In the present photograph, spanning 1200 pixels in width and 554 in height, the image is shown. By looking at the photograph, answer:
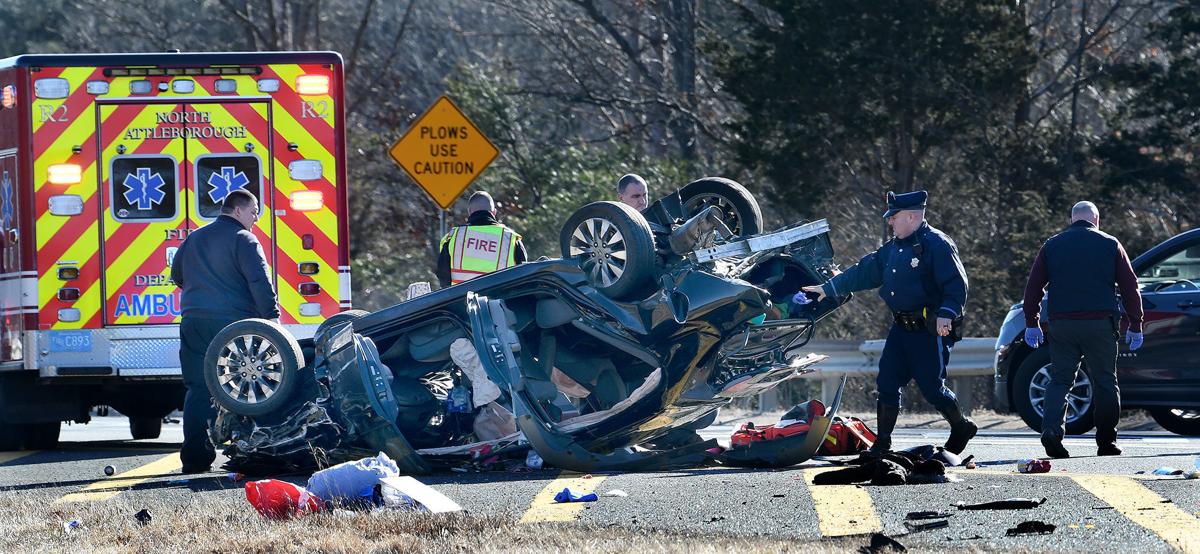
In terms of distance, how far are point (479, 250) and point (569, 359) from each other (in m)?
2.80

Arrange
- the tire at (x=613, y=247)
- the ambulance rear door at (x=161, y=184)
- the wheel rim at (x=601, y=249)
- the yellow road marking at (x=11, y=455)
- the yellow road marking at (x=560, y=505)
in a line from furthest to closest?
the ambulance rear door at (x=161, y=184) → the yellow road marking at (x=11, y=455) → the wheel rim at (x=601, y=249) → the tire at (x=613, y=247) → the yellow road marking at (x=560, y=505)

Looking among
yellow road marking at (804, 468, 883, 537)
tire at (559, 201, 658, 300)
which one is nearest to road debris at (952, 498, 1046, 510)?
yellow road marking at (804, 468, 883, 537)

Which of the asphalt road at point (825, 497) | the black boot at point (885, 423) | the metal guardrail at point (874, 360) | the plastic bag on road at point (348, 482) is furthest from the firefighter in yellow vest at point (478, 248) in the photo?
the metal guardrail at point (874, 360)

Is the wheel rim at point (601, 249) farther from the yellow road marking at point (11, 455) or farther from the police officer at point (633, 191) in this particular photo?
the yellow road marking at point (11, 455)

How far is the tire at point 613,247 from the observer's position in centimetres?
919

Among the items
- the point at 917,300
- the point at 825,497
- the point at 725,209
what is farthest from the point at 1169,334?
the point at 825,497

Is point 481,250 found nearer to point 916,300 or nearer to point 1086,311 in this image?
point 916,300

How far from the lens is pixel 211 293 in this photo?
1066cm

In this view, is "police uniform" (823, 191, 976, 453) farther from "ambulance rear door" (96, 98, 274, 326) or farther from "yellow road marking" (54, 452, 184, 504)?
"ambulance rear door" (96, 98, 274, 326)

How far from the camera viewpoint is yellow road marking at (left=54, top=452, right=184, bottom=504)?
30.2 feet

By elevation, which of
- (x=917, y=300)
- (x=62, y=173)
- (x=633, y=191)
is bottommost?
(x=917, y=300)

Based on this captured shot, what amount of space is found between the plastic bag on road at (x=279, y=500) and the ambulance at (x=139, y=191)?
4.59 m

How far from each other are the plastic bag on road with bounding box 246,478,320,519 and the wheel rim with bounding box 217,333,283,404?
1.92m

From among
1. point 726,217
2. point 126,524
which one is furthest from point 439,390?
point 126,524
